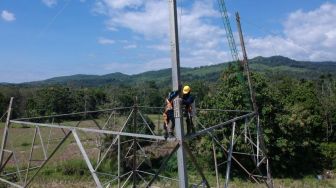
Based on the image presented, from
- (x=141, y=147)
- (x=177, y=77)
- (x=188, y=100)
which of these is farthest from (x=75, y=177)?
(x=177, y=77)

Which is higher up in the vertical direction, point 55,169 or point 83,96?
point 83,96

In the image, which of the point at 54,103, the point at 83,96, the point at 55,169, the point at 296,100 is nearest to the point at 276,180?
the point at 296,100

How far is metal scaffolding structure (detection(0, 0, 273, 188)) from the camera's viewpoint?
1162 centimetres

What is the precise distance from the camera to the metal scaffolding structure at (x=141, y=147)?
38.1 feet

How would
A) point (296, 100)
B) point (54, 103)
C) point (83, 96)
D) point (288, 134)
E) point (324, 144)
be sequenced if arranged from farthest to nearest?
1. point (83, 96)
2. point (54, 103)
3. point (296, 100)
4. point (324, 144)
5. point (288, 134)

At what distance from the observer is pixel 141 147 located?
85.3 ft

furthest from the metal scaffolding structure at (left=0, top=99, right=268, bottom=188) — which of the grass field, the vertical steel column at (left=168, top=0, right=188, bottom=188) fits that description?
the grass field

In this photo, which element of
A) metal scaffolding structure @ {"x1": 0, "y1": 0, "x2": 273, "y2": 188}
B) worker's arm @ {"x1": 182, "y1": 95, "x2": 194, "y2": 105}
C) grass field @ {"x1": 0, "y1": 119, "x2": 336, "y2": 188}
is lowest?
grass field @ {"x1": 0, "y1": 119, "x2": 336, "y2": 188}

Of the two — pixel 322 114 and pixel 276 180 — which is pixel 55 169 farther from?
pixel 322 114

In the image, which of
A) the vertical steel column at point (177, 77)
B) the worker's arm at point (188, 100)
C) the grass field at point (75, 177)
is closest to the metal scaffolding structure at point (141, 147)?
the vertical steel column at point (177, 77)

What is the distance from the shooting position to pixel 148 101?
110 metres

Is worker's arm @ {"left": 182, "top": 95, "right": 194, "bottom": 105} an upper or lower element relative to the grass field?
upper

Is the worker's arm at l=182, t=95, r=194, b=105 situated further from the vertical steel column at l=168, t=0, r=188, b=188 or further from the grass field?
the grass field

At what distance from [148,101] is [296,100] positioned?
2207 inches
